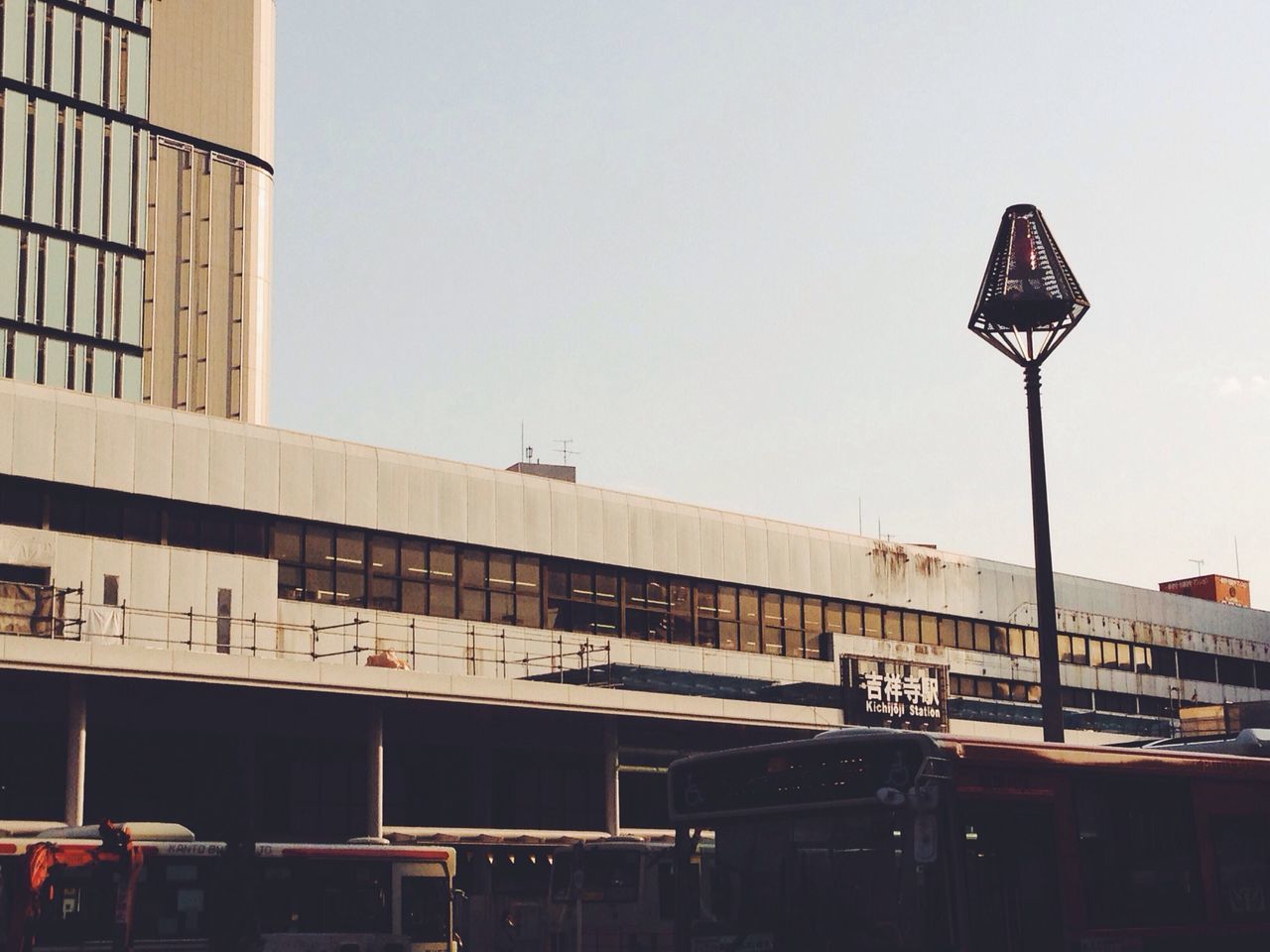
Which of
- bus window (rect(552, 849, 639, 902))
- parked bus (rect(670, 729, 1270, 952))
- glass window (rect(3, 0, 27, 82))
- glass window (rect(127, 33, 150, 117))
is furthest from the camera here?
glass window (rect(127, 33, 150, 117))

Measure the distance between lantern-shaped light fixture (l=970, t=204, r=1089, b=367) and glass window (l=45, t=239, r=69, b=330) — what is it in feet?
166

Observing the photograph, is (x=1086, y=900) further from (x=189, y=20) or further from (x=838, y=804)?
(x=189, y=20)

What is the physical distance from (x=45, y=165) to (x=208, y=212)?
10822mm

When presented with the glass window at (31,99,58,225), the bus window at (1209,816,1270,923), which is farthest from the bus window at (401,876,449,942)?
the glass window at (31,99,58,225)

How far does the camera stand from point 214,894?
2603 cm

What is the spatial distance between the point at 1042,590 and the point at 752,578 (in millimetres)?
18688

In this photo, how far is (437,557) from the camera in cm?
4303

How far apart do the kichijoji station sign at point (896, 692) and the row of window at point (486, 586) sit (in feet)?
4.54

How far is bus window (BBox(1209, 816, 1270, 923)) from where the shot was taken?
1656 cm

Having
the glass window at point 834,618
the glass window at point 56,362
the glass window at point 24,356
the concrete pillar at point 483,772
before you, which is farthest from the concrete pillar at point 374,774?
the glass window at point 56,362

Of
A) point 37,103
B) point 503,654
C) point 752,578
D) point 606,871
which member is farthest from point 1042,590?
point 37,103

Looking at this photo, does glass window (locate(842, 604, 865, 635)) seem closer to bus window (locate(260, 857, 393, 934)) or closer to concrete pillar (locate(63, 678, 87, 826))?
concrete pillar (locate(63, 678, 87, 826))

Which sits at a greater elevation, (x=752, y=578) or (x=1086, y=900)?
(x=752, y=578)

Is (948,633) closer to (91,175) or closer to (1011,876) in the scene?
(1011,876)
